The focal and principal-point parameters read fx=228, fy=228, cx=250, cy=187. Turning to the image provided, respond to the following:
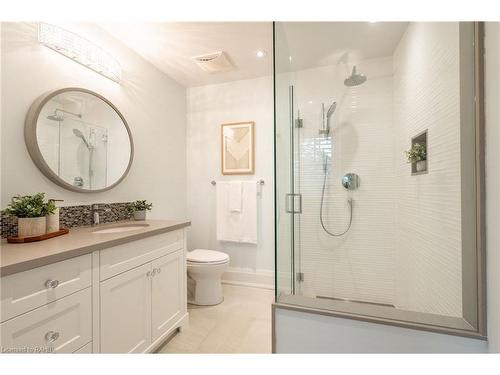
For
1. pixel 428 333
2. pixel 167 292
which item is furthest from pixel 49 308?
pixel 428 333

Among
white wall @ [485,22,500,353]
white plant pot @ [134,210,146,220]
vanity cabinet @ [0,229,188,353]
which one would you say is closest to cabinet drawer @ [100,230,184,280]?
vanity cabinet @ [0,229,188,353]

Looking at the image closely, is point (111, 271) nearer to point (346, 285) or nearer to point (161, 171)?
point (161, 171)

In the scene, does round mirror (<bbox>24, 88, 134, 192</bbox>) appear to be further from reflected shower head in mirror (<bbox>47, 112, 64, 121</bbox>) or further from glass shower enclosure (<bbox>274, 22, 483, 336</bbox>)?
glass shower enclosure (<bbox>274, 22, 483, 336</bbox>)

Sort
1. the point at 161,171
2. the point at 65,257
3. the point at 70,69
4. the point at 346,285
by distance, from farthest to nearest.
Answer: the point at 161,171
the point at 346,285
the point at 70,69
the point at 65,257

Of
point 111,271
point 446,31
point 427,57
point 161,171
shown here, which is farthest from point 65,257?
point 427,57

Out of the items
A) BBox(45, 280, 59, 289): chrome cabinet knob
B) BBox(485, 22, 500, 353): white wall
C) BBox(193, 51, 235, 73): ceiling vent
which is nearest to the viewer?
BBox(485, 22, 500, 353): white wall

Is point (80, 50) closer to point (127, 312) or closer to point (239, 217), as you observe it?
point (127, 312)

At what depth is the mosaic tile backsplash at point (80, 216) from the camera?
120 cm

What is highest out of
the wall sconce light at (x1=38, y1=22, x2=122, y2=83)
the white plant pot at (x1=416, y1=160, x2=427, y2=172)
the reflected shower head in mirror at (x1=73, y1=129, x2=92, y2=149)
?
the wall sconce light at (x1=38, y1=22, x2=122, y2=83)

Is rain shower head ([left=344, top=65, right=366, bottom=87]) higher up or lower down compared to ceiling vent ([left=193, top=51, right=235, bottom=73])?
lower down

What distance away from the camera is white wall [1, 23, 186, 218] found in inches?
49.2

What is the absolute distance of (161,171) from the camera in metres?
2.39

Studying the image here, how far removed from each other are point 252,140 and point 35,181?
1822mm

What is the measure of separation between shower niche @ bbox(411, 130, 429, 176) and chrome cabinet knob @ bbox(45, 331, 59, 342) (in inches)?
76.7
